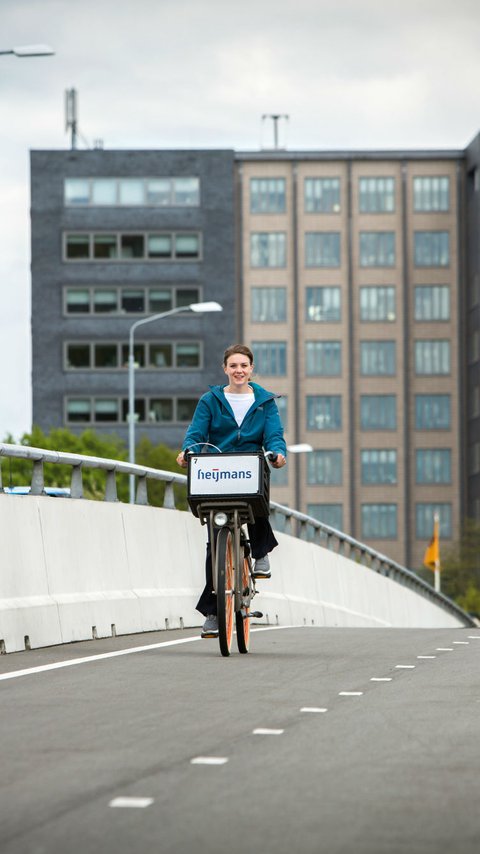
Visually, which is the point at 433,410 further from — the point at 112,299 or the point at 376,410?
the point at 112,299

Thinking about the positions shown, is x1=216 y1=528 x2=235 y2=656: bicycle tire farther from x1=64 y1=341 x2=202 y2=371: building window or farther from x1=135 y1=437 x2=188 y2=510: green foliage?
x1=64 y1=341 x2=202 y2=371: building window

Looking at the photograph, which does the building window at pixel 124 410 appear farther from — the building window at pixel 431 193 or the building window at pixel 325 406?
the building window at pixel 431 193

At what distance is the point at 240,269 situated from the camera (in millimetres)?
112375

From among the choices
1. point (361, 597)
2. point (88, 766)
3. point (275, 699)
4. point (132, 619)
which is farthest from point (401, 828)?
point (361, 597)

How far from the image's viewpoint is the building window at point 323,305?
112 meters

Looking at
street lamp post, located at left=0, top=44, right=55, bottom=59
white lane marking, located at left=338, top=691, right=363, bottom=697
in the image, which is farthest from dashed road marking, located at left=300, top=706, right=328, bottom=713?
street lamp post, located at left=0, top=44, right=55, bottom=59

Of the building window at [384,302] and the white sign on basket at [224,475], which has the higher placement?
the building window at [384,302]

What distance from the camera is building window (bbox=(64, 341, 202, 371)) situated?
104938mm

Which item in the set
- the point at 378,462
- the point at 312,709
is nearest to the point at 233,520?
the point at 312,709

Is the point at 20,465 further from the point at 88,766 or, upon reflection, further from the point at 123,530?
the point at 88,766

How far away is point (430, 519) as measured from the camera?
365ft

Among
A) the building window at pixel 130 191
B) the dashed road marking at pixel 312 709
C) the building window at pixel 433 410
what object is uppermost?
the building window at pixel 130 191

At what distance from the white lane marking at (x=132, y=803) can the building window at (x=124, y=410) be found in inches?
3890

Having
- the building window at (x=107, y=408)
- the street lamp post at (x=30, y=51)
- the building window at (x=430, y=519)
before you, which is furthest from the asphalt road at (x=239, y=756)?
the building window at (x=430, y=519)
